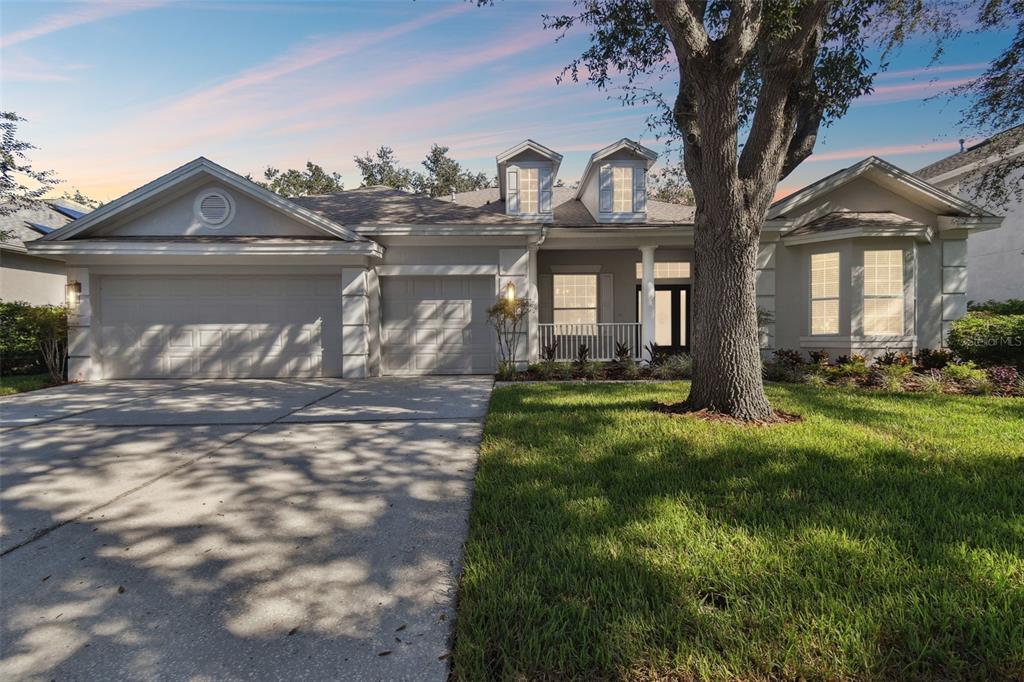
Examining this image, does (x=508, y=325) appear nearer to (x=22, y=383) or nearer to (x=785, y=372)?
(x=785, y=372)

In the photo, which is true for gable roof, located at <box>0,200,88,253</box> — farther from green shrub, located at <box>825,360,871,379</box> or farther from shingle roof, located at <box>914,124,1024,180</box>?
shingle roof, located at <box>914,124,1024,180</box>

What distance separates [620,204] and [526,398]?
6909mm

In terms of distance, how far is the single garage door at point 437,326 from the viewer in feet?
34.1

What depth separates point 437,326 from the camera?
10.4 meters

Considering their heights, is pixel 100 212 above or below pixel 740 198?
above

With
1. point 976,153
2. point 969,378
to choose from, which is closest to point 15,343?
point 969,378

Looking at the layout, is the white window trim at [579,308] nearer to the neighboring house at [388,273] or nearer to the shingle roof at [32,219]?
the neighboring house at [388,273]

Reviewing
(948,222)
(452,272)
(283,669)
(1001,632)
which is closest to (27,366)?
(452,272)

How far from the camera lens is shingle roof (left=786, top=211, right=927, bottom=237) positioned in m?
9.93

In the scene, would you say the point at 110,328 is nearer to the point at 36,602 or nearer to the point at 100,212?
the point at 100,212

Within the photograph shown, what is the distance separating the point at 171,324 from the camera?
9.86 metres

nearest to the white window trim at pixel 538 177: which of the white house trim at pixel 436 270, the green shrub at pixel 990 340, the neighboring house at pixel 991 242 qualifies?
the white house trim at pixel 436 270

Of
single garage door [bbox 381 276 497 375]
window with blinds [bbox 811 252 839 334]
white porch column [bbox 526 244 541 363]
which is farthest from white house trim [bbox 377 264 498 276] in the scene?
window with blinds [bbox 811 252 839 334]

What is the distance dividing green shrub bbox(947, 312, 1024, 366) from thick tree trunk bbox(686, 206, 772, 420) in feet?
24.7
